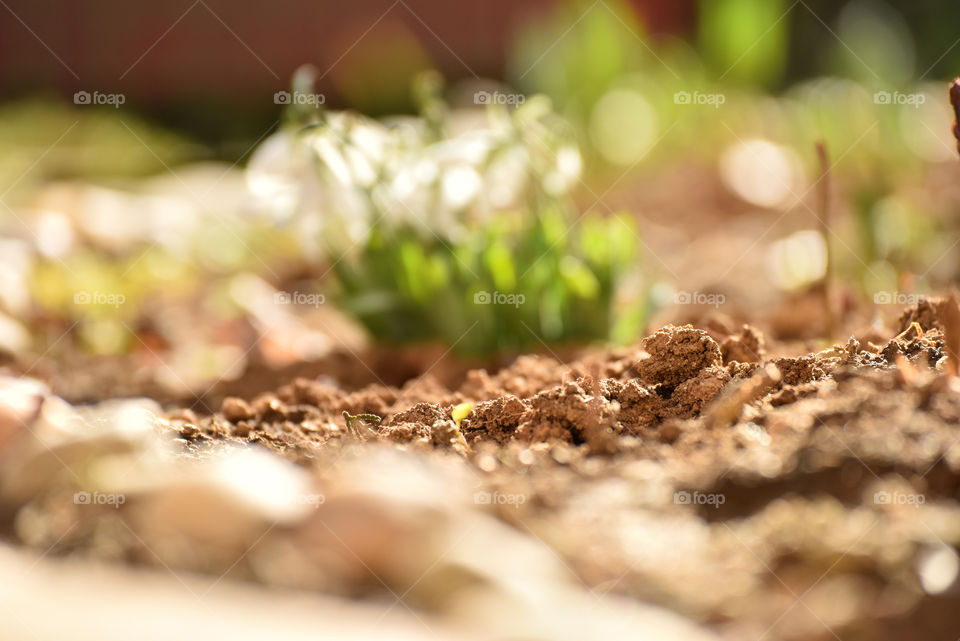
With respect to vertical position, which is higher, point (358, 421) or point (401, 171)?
point (401, 171)

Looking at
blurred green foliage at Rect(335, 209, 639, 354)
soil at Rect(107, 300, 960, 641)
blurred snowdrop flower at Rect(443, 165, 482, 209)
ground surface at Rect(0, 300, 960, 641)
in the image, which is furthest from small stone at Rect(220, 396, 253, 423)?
blurred snowdrop flower at Rect(443, 165, 482, 209)

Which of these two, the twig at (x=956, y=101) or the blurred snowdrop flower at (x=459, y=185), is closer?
the twig at (x=956, y=101)

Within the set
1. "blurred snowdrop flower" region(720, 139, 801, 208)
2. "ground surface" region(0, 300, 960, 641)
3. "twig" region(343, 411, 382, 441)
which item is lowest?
"ground surface" region(0, 300, 960, 641)

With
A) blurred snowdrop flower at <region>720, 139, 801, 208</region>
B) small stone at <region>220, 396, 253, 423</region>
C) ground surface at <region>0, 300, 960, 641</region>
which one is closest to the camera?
ground surface at <region>0, 300, 960, 641</region>

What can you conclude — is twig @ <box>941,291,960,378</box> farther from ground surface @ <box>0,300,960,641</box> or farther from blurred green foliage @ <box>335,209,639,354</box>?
blurred green foliage @ <box>335,209,639,354</box>

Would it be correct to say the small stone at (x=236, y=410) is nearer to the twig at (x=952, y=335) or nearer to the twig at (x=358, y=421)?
the twig at (x=358, y=421)

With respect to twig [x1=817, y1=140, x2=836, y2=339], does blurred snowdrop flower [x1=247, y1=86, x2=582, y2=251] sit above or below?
above

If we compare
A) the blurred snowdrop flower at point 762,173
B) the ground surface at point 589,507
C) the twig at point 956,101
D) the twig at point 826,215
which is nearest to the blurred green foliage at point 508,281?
the twig at point 826,215

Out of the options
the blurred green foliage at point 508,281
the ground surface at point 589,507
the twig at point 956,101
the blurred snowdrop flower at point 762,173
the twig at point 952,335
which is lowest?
the ground surface at point 589,507

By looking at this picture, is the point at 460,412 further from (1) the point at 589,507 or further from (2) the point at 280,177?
(2) the point at 280,177

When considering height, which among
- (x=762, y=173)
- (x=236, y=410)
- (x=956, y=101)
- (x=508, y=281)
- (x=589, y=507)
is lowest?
(x=589, y=507)

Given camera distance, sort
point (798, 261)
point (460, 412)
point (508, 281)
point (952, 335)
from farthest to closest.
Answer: point (798, 261)
point (508, 281)
point (460, 412)
point (952, 335)

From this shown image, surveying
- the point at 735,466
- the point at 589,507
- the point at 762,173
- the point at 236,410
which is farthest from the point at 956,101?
the point at 762,173
